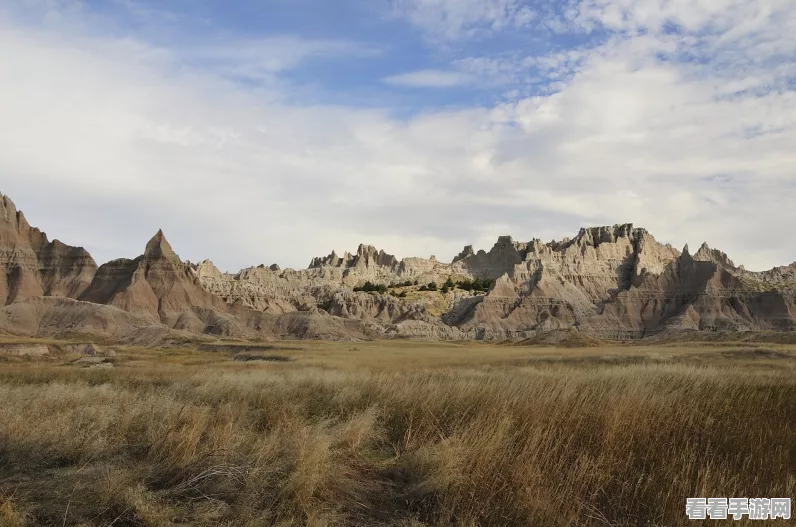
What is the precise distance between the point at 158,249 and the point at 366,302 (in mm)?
47285

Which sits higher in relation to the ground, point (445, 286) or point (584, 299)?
point (445, 286)

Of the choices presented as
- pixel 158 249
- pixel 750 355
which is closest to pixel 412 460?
pixel 750 355

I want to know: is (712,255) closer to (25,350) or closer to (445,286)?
(445,286)

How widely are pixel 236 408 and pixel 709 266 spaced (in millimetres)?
142378

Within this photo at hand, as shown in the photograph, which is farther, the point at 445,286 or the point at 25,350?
the point at 445,286

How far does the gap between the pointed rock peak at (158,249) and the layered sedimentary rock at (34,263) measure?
12262 millimetres

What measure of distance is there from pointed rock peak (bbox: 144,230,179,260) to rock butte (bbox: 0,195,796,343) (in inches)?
10.9

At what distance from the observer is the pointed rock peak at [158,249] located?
399ft

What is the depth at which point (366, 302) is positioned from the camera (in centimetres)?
14012

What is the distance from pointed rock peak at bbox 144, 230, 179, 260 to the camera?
122m

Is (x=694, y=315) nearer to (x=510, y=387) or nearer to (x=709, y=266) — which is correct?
(x=709, y=266)

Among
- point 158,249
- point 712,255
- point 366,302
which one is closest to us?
point 158,249

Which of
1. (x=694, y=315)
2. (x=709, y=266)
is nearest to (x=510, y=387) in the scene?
(x=694, y=315)

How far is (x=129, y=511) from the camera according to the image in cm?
562
